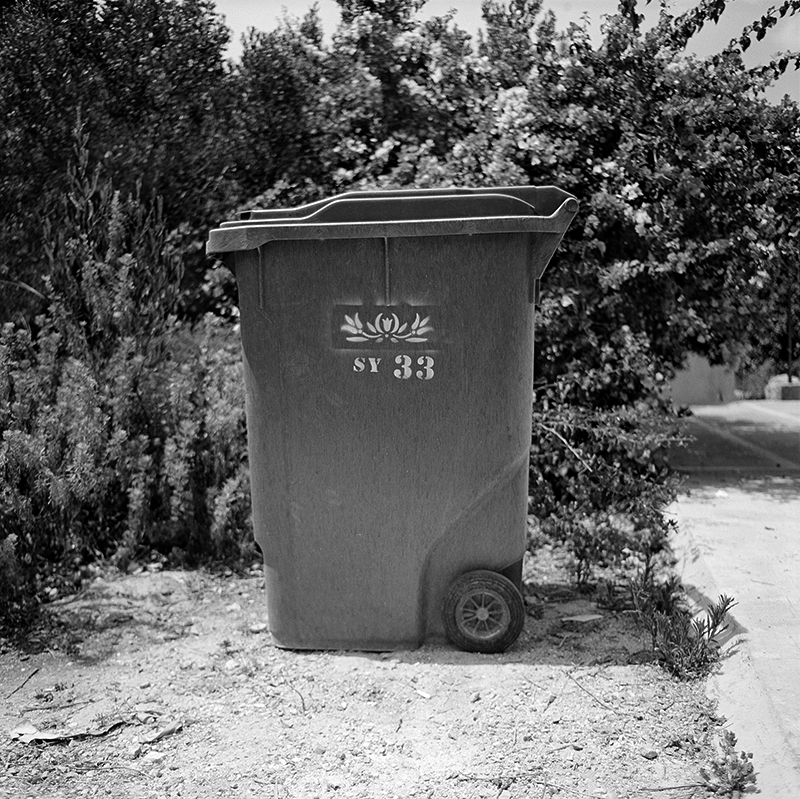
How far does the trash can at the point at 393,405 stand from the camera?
3.79 metres

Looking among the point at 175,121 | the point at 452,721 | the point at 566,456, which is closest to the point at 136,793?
the point at 452,721

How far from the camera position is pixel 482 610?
390 centimetres

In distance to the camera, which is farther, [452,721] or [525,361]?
[525,361]

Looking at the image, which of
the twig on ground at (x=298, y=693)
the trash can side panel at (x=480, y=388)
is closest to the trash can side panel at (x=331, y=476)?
the trash can side panel at (x=480, y=388)

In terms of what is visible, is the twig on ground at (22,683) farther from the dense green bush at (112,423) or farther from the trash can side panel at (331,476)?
the trash can side panel at (331,476)

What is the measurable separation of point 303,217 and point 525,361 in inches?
40.2

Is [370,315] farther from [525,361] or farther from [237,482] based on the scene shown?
[237,482]

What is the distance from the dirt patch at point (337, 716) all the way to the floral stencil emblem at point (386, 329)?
4.06 ft

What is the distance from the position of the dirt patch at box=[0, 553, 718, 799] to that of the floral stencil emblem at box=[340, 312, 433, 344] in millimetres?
1238

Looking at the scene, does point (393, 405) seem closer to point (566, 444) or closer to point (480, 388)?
point (480, 388)

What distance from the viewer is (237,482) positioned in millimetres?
5309

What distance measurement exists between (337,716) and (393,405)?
115 centimetres

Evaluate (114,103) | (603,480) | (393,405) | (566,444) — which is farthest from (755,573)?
(114,103)

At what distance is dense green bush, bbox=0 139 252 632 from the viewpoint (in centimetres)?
484
